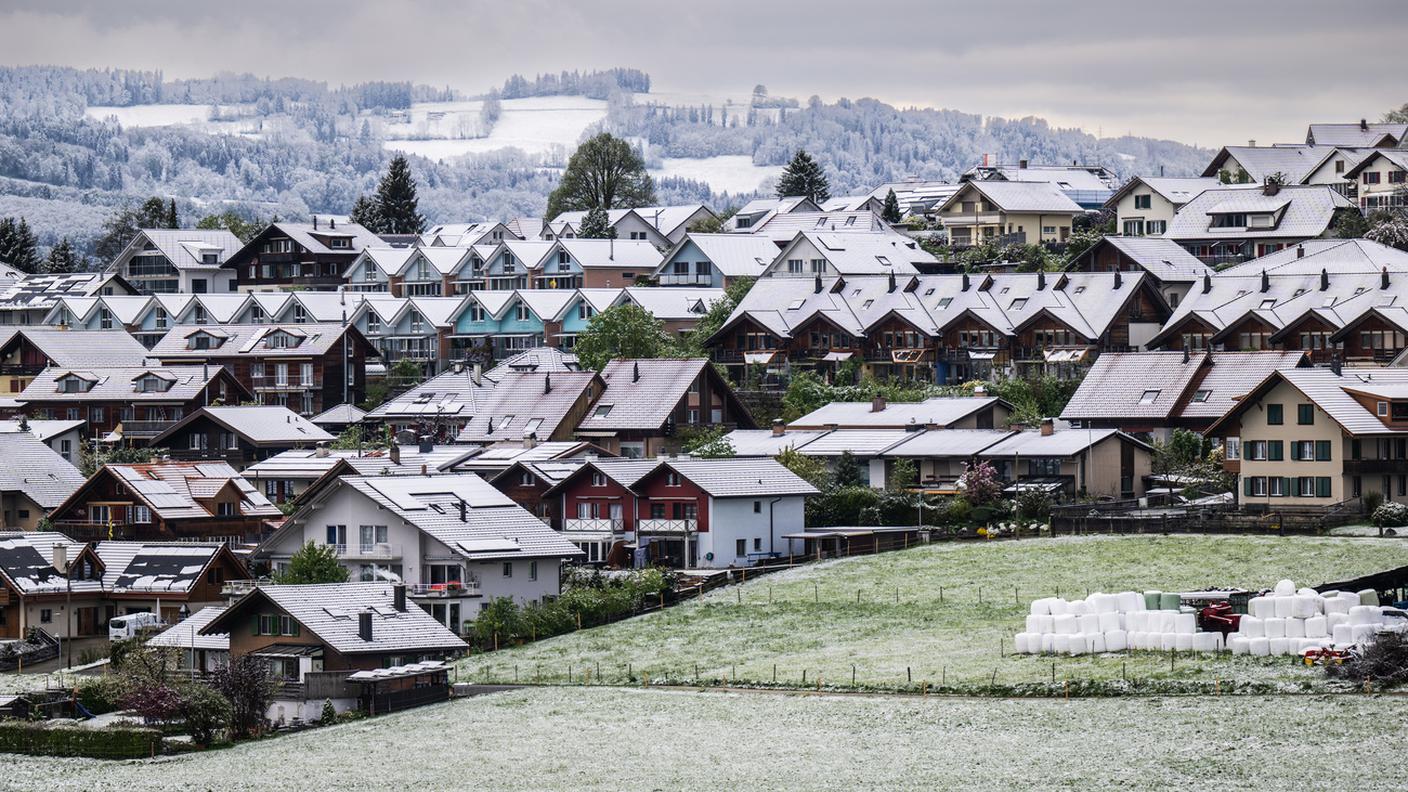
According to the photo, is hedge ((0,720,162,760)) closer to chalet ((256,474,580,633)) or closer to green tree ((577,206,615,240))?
chalet ((256,474,580,633))

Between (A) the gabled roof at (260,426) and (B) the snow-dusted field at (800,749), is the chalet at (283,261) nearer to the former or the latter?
(A) the gabled roof at (260,426)

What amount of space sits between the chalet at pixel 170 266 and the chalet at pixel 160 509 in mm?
78923

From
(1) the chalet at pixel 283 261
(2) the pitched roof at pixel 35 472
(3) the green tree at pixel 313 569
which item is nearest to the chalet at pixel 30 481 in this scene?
(2) the pitched roof at pixel 35 472

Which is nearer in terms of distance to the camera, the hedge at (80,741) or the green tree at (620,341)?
the hedge at (80,741)

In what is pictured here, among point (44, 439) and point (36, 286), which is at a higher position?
point (36, 286)

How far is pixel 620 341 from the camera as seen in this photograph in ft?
425

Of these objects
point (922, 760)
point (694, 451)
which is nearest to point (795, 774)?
point (922, 760)

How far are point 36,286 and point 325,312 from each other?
3480 cm

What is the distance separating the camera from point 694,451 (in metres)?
109

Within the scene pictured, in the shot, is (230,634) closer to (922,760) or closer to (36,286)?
(922,760)

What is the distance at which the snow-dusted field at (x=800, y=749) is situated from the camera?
52031mm

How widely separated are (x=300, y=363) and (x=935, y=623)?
73.1 metres

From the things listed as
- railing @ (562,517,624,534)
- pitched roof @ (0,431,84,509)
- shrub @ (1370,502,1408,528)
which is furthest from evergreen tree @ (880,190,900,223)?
shrub @ (1370,502,1408,528)

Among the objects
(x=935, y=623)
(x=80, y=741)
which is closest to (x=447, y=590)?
(x=935, y=623)
